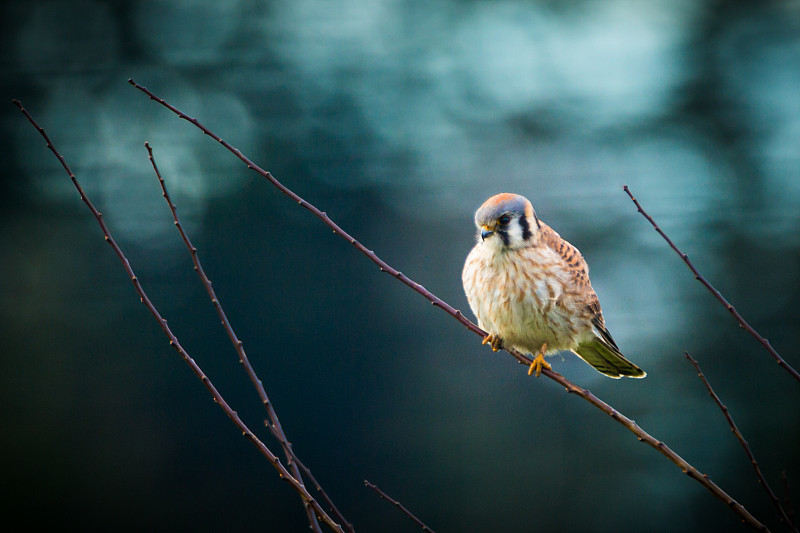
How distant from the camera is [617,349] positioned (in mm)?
2021

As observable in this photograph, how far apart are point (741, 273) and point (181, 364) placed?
376cm

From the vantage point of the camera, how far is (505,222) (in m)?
1.84

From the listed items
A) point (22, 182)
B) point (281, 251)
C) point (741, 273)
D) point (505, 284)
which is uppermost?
point (741, 273)

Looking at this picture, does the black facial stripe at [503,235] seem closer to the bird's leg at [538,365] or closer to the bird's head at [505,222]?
the bird's head at [505,222]

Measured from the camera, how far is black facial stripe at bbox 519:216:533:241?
1880mm

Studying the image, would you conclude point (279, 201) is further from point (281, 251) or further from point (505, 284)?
point (505, 284)

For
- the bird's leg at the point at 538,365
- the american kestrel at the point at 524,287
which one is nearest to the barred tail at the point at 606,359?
the american kestrel at the point at 524,287

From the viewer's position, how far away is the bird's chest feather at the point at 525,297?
1841 mm

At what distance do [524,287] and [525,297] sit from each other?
30mm

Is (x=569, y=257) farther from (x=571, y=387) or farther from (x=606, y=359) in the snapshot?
(x=571, y=387)

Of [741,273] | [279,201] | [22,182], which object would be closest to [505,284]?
[279,201]

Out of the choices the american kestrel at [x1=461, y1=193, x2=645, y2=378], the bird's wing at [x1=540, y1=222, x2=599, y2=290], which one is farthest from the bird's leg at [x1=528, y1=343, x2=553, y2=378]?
the bird's wing at [x1=540, y1=222, x2=599, y2=290]

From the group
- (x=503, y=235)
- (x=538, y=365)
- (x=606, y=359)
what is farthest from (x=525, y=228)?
(x=606, y=359)

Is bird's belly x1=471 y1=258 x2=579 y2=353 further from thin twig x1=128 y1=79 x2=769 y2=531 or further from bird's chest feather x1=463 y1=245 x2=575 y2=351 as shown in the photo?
thin twig x1=128 y1=79 x2=769 y2=531
